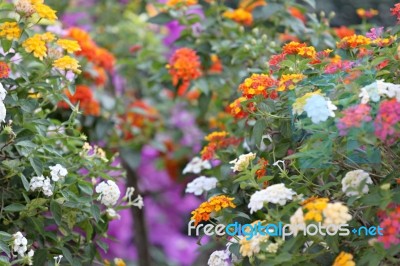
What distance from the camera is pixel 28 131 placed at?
5.66 ft

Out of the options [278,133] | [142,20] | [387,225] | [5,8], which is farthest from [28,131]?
[142,20]

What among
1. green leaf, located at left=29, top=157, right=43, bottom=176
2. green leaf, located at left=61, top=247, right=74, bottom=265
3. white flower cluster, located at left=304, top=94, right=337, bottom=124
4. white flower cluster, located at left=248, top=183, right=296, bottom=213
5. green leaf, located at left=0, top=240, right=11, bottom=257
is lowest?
green leaf, located at left=61, top=247, right=74, bottom=265

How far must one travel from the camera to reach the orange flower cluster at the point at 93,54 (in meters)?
2.39

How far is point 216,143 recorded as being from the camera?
1.97 meters

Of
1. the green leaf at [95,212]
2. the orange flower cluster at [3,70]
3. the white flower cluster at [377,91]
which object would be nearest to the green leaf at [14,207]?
the green leaf at [95,212]

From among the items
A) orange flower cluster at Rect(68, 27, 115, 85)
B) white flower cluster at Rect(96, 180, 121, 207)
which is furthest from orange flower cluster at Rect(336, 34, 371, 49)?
orange flower cluster at Rect(68, 27, 115, 85)

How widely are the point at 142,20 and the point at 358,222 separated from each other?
1810mm

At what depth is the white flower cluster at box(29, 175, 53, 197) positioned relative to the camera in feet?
5.35

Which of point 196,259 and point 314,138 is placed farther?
point 196,259

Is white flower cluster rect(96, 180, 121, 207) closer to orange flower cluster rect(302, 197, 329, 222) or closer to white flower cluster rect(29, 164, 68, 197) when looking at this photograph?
white flower cluster rect(29, 164, 68, 197)

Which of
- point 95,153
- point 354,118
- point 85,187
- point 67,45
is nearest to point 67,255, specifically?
point 85,187

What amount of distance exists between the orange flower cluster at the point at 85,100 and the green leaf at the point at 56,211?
2.33 feet

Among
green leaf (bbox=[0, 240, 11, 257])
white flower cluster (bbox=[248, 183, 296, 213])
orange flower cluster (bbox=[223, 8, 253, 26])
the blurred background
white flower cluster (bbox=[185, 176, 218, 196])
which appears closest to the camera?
white flower cluster (bbox=[248, 183, 296, 213])

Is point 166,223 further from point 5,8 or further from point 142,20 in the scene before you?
point 5,8
